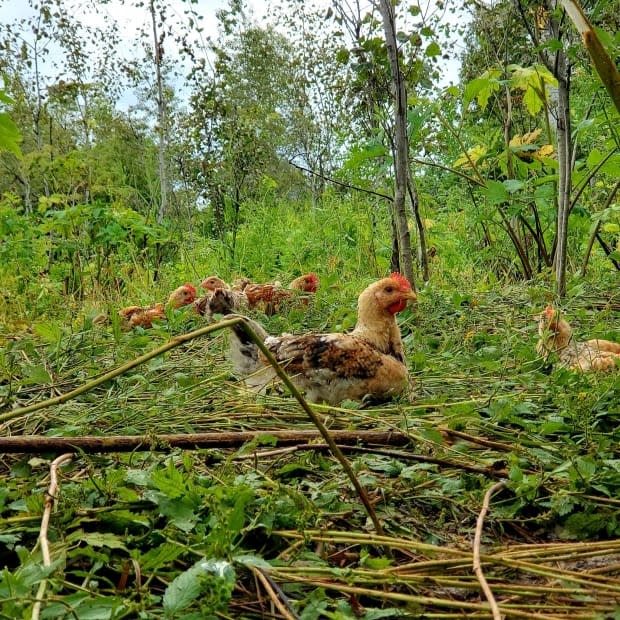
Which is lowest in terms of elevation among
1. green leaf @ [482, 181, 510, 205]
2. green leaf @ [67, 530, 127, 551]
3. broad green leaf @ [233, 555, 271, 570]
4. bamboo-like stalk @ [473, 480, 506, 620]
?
bamboo-like stalk @ [473, 480, 506, 620]

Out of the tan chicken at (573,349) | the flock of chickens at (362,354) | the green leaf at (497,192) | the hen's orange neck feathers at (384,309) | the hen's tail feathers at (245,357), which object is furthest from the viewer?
the green leaf at (497,192)

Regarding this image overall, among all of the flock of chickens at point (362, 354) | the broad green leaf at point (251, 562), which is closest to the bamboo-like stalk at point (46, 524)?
the broad green leaf at point (251, 562)

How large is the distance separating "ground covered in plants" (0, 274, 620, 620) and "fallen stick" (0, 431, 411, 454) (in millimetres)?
13

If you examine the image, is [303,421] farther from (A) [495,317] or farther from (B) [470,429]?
(A) [495,317]

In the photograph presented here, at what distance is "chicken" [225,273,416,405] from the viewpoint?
11.0 ft

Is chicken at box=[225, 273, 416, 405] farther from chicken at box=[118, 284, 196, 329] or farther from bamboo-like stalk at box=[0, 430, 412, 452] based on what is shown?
chicken at box=[118, 284, 196, 329]

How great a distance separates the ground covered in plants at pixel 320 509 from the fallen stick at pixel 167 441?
0.04 ft

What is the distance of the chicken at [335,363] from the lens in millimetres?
3354

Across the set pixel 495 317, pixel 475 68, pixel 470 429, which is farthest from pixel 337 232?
pixel 470 429

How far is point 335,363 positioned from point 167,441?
53.7 inches

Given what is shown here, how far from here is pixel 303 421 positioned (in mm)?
2885

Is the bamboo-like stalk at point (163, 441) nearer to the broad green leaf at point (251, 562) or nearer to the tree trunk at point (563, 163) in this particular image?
the broad green leaf at point (251, 562)

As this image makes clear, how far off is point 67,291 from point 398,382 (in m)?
5.68

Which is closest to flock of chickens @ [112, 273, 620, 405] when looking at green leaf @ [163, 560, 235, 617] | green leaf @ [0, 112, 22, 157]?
green leaf @ [0, 112, 22, 157]
